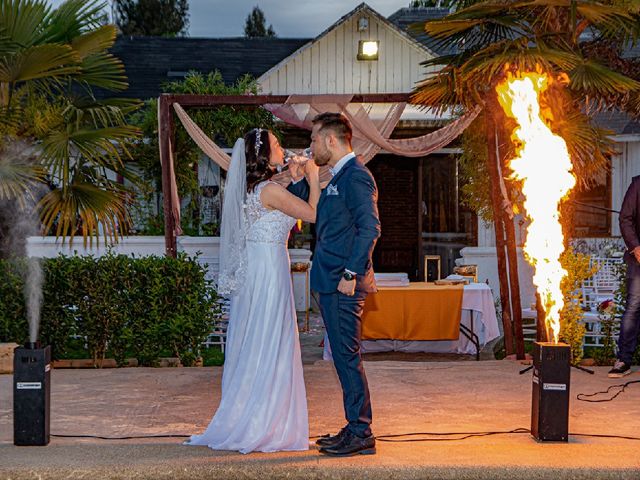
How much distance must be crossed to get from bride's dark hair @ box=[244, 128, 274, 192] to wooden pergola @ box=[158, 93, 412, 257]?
16.0ft

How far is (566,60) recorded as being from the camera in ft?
34.8

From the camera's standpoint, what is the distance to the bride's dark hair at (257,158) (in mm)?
6867

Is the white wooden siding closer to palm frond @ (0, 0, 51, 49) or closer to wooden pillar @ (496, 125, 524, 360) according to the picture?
wooden pillar @ (496, 125, 524, 360)

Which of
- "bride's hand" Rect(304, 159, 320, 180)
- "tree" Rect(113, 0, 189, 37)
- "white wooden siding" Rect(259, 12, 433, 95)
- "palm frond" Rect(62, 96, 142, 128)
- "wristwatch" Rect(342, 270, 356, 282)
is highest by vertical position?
"tree" Rect(113, 0, 189, 37)

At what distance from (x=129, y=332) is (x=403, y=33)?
10976mm

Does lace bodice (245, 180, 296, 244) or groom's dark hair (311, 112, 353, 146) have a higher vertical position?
groom's dark hair (311, 112, 353, 146)

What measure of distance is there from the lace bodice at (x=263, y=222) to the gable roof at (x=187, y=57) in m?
14.4

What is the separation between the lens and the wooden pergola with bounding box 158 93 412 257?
38.6 feet

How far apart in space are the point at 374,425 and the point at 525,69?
4.73 m

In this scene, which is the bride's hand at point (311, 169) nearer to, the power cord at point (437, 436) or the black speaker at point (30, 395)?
the power cord at point (437, 436)

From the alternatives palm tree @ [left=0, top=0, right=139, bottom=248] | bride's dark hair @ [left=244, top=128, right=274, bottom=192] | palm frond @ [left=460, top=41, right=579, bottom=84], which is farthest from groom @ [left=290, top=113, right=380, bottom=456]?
palm frond @ [left=460, top=41, right=579, bottom=84]

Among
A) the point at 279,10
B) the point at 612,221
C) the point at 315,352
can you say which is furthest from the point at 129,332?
the point at 279,10

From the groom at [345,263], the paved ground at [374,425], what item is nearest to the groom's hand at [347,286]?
the groom at [345,263]

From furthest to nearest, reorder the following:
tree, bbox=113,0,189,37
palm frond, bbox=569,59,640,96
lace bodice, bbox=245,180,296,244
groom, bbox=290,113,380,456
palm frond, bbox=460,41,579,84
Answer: tree, bbox=113,0,189,37 < palm frond, bbox=569,59,640,96 < palm frond, bbox=460,41,579,84 < lace bodice, bbox=245,180,296,244 < groom, bbox=290,113,380,456
